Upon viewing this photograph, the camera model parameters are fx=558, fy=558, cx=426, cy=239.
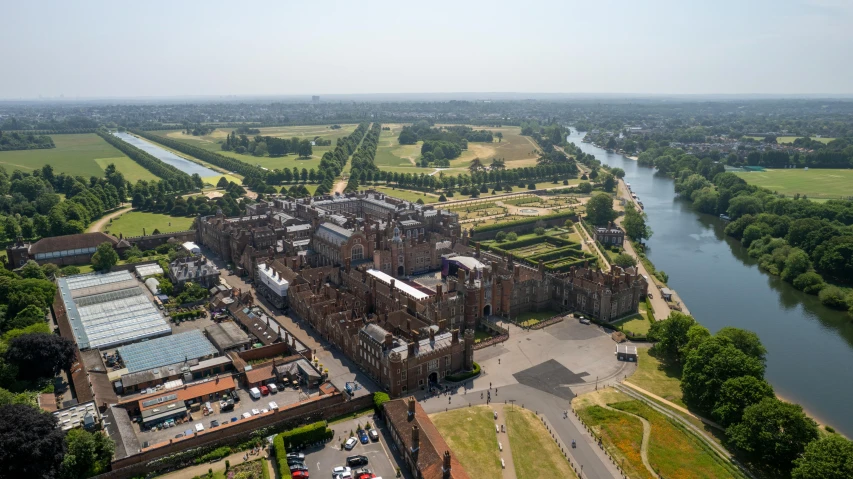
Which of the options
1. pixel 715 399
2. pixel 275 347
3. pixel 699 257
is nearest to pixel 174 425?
pixel 275 347

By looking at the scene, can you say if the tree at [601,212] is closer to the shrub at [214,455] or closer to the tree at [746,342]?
the tree at [746,342]

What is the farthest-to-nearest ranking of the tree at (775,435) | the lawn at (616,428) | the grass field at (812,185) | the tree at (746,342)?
the grass field at (812,185) → the tree at (746,342) → the lawn at (616,428) → the tree at (775,435)

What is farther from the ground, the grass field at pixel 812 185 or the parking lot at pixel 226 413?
the grass field at pixel 812 185

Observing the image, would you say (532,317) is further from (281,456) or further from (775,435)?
(281,456)

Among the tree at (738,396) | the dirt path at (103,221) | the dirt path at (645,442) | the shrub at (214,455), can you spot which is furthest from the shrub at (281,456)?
the dirt path at (103,221)

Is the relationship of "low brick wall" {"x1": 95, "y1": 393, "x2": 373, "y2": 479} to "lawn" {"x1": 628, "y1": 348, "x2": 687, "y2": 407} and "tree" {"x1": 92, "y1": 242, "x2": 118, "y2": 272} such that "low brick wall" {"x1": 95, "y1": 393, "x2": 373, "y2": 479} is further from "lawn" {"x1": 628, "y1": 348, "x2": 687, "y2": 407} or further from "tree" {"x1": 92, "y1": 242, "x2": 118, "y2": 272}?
"tree" {"x1": 92, "y1": 242, "x2": 118, "y2": 272}

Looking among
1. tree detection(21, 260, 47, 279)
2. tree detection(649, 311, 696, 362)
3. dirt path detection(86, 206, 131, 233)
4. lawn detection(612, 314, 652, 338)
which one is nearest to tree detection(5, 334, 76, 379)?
tree detection(21, 260, 47, 279)

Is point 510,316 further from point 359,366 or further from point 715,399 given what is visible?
point 715,399
